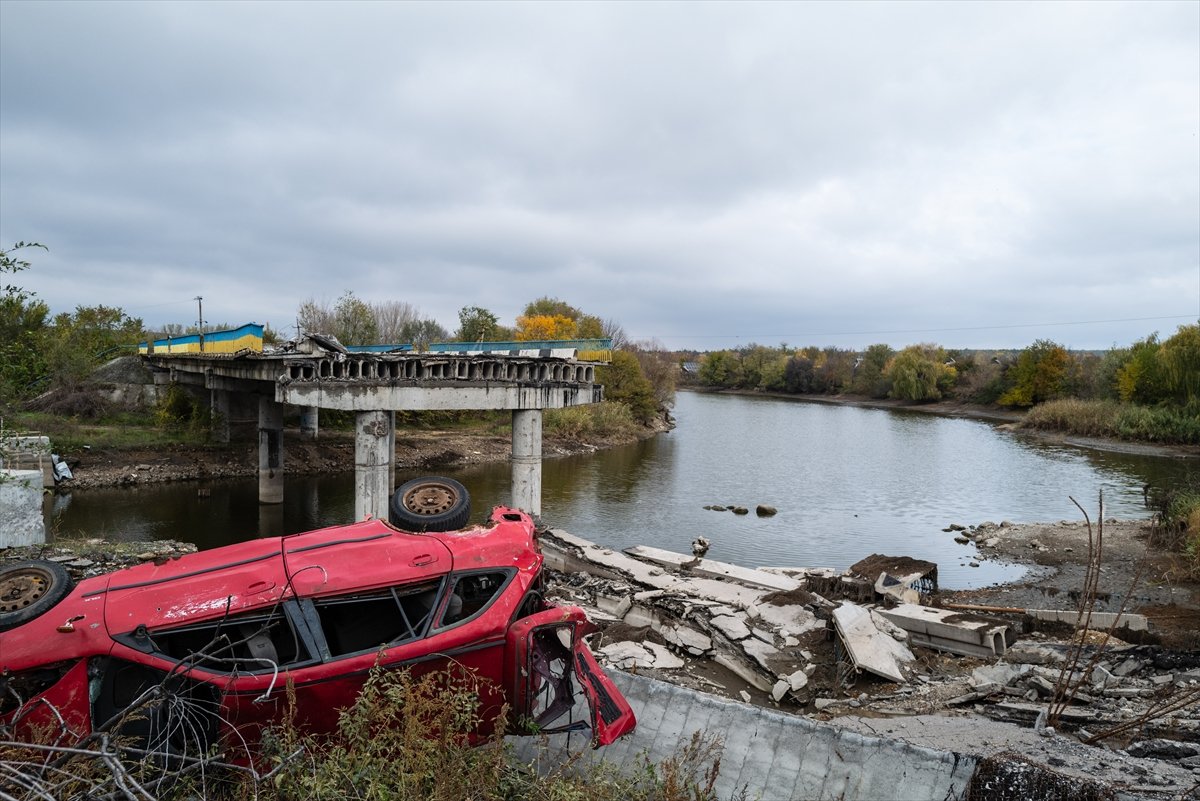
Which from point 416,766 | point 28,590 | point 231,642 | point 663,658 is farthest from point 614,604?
point 28,590

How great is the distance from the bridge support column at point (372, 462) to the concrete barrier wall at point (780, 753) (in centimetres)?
1246

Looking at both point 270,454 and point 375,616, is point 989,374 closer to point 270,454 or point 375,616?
point 270,454

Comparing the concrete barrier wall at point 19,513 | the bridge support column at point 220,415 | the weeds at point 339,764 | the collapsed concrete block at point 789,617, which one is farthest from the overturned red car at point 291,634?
the bridge support column at point 220,415

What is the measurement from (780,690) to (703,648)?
1655 mm

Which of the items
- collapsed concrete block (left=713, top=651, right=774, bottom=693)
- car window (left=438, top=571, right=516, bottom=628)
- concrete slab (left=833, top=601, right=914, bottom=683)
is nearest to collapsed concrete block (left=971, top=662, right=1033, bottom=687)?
concrete slab (left=833, top=601, right=914, bottom=683)

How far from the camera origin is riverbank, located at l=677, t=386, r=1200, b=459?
46219 millimetres

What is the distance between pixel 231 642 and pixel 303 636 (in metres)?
0.53

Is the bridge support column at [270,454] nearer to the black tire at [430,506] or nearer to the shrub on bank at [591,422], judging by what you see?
the shrub on bank at [591,422]

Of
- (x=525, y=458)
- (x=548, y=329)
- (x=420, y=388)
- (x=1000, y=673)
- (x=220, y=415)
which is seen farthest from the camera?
(x=548, y=329)

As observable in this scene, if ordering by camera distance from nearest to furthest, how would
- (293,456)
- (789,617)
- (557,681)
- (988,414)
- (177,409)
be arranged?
(557,681), (789,617), (293,456), (177,409), (988,414)

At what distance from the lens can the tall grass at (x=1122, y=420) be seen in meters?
47.6

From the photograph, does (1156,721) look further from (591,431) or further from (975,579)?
(591,431)

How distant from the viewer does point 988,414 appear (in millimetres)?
77125

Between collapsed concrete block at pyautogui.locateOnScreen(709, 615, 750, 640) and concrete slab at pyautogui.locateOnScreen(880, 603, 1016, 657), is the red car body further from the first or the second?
concrete slab at pyautogui.locateOnScreen(880, 603, 1016, 657)
